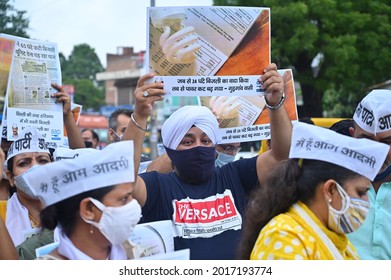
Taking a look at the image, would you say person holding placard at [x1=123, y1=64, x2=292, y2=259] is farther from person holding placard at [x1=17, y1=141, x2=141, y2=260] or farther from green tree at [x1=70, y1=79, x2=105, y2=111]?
green tree at [x1=70, y1=79, x2=105, y2=111]

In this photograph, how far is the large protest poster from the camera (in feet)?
11.8

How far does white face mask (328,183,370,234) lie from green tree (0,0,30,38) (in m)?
2.82

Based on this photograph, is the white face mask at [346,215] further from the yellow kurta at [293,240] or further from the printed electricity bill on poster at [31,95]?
the printed electricity bill on poster at [31,95]

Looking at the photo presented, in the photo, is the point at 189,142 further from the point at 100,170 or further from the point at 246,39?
the point at 100,170

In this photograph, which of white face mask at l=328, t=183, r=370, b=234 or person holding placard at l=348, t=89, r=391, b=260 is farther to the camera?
person holding placard at l=348, t=89, r=391, b=260

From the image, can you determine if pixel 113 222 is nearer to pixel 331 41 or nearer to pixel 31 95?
pixel 31 95

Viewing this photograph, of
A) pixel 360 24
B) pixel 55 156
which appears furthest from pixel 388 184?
pixel 360 24

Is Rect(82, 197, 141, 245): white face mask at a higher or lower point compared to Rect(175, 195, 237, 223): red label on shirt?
higher

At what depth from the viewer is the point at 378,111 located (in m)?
3.73

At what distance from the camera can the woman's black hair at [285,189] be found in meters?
2.72

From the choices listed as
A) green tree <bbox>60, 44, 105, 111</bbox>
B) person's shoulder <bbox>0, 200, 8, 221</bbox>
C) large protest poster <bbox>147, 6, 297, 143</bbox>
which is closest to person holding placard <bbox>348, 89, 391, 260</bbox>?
large protest poster <bbox>147, 6, 297, 143</bbox>

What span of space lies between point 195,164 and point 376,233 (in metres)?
1.03

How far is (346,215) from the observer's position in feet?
8.82

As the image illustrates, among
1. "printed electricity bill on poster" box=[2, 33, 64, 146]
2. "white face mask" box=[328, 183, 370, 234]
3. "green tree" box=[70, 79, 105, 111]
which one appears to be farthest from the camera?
"green tree" box=[70, 79, 105, 111]
